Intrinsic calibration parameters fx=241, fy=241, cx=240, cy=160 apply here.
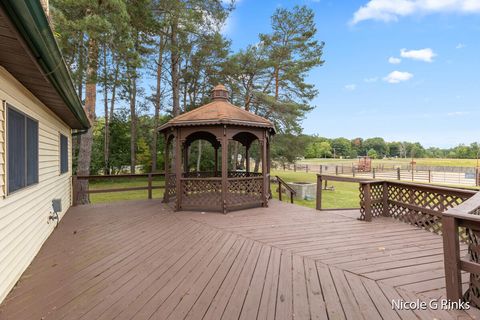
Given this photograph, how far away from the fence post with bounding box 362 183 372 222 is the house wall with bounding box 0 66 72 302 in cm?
583

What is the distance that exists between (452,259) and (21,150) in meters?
4.90

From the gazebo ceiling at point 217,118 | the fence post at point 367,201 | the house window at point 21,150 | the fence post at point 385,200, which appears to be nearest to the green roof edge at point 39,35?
the house window at point 21,150

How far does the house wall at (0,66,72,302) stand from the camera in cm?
249

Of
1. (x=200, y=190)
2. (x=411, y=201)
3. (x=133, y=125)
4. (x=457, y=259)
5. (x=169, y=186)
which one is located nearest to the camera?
(x=457, y=259)

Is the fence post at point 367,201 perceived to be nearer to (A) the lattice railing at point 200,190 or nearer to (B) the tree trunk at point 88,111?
(A) the lattice railing at point 200,190

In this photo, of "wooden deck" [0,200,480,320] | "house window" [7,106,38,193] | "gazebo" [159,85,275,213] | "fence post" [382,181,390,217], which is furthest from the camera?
"gazebo" [159,85,275,213]

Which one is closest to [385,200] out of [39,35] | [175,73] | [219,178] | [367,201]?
[367,201]

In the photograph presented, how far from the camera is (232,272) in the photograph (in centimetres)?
286

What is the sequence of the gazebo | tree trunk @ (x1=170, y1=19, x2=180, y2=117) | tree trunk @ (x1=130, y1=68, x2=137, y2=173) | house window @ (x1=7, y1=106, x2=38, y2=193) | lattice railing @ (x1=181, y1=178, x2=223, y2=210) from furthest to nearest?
tree trunk @ (x1=130, y1=68, x2=137, y2=173)
tree trunk @ (x1=170, y1=19, x2=180, y2=117)
lattice railing @ (x1=181, y1=178, x2=223, y2=210)
the gazebo
house window @ (x1=7, y1=106, x2=38, y2=193)

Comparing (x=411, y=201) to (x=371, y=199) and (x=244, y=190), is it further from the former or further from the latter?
(x=244, y=190)

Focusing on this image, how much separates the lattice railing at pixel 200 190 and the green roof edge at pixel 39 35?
399 centimetres

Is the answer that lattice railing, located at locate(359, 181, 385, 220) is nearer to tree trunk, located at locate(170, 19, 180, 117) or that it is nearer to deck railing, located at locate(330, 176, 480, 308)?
deck railing, located at locate(330, 176, 480, 308)

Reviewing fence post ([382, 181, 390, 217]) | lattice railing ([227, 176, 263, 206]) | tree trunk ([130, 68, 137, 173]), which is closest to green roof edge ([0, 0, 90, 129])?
lattice railing ([227, 176, 263, 206])

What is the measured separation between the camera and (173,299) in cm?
228
